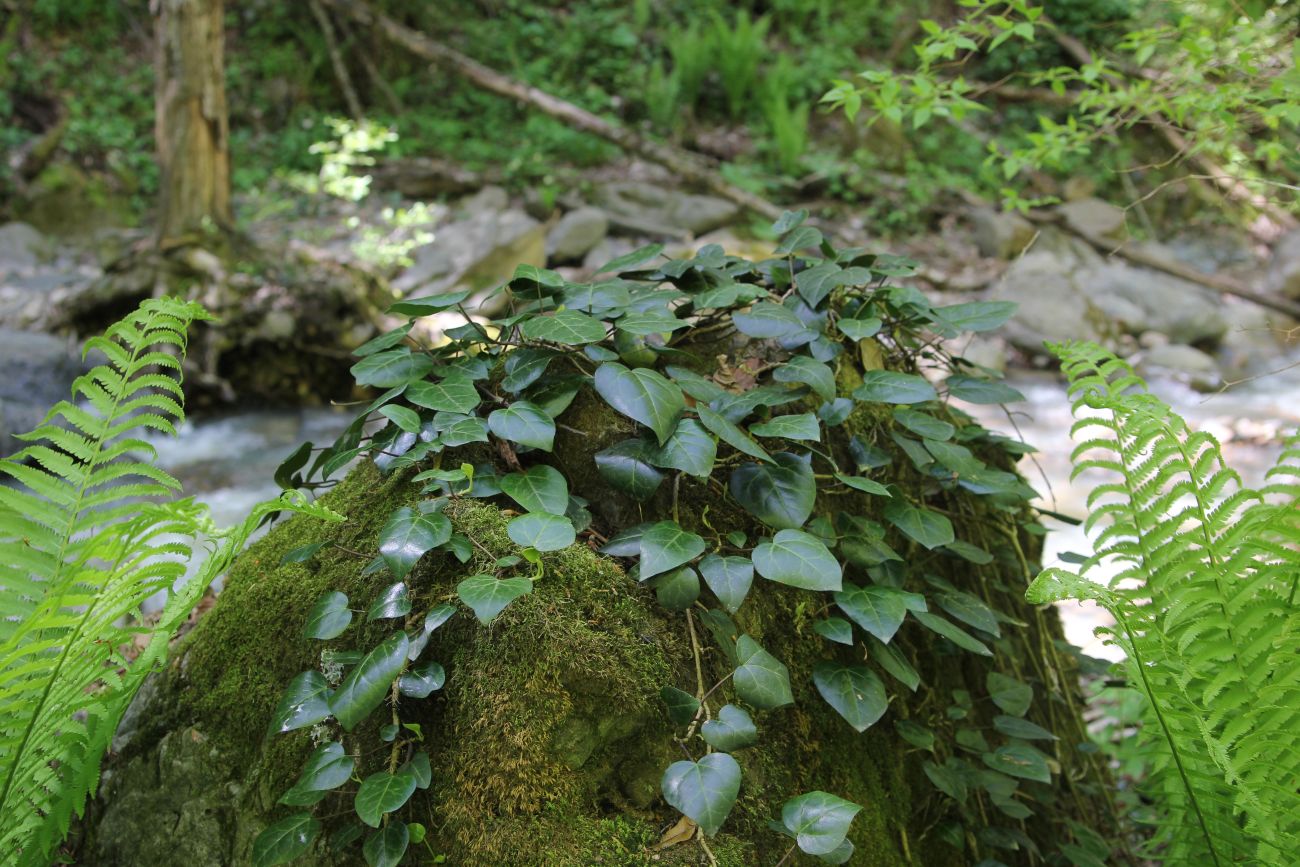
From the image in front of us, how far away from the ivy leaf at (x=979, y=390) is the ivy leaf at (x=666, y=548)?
68 centimetres

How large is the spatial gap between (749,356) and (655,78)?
29.4ft

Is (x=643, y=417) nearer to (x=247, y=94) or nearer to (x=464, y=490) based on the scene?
(x=464, y=490)

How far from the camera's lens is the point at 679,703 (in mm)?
1215

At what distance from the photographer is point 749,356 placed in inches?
66.6

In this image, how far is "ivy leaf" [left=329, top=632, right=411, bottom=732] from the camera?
114cm

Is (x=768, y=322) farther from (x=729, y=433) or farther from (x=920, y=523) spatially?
(x=920, y=523)

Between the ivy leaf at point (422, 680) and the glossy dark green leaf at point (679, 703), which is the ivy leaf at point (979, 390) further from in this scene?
the ivy leaf at point (422, 680)

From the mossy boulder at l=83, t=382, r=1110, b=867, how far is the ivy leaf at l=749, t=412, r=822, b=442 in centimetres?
15

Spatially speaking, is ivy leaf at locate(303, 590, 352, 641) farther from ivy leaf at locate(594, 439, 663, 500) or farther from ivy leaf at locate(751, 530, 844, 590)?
ivy leaf at locate(751, 530, 844, 590)

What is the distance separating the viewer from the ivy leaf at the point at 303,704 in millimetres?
1198

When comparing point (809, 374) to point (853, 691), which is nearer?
point (853, 691)

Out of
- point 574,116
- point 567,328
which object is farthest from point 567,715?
point 574,116

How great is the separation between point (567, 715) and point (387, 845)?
287 mm

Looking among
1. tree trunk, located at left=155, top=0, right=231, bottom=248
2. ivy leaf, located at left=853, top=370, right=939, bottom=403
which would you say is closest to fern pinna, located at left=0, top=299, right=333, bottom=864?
ivy leaf, located at left=853, top=370, right=939, bottom=403
